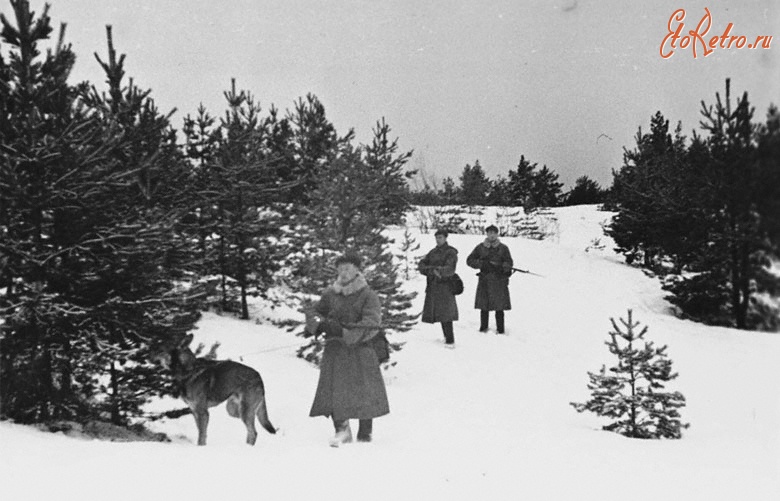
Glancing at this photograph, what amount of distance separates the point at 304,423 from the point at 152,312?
88.3 inches

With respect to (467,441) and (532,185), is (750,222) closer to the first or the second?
(467,441)

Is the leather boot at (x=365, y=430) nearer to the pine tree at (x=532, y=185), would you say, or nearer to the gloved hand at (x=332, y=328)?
the gloved hand at (x=332, y=328)

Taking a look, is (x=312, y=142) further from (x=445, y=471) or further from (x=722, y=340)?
(x=445, y=471)

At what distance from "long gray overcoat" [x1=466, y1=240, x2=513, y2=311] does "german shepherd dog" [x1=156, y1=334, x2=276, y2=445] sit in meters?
8.03

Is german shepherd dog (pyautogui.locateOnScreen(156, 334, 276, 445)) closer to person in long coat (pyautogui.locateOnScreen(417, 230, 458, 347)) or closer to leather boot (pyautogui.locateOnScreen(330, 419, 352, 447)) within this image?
leather boot (pyautogui.locateOnScreen(330, 419, 352, 447))

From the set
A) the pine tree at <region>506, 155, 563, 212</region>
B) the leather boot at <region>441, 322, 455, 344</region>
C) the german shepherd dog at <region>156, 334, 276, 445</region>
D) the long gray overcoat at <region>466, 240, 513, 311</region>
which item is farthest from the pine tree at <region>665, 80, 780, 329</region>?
the pine tree at <region>506, 155, 563, 212</region>

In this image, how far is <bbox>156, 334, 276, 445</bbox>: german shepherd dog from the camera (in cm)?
609

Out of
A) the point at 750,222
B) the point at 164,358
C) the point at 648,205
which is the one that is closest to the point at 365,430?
the point at 164,358

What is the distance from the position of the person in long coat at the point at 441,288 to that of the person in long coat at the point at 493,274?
4.68 ft

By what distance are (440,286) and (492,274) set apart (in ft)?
5.82

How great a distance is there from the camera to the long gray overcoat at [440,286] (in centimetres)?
1216

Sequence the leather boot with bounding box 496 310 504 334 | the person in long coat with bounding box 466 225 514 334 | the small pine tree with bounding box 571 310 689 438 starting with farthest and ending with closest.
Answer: the leather boot with bounding box 496 310 504 334 < the person in long coat with bounding box 466 225 514 334 < the small pine tree with bounding box 571 310 689 438

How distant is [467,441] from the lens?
6.59 metres

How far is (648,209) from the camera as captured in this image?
21.7 meters
